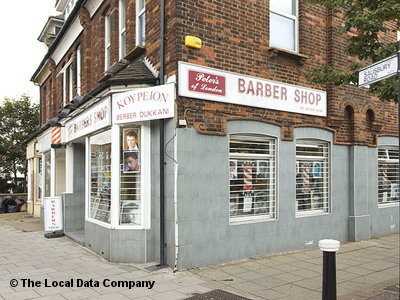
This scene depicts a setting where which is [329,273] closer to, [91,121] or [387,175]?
[91,121]

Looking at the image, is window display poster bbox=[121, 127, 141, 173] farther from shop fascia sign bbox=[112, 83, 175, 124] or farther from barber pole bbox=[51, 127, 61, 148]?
barber pole bbox=[51, 127, 61, 148]

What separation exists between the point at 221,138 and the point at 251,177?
125 cm

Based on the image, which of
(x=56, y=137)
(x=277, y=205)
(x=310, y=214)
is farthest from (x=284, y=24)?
(x=56, y=137)

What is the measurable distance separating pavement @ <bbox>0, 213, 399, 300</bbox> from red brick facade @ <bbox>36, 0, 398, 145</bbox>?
2.63m

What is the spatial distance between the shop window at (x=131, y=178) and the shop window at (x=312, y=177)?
3.79 m

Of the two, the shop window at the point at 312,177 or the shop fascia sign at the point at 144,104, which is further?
the shop window at the point at 312,177

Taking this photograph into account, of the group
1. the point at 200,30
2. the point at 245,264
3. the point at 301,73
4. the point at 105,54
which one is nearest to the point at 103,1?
the point at 105,54

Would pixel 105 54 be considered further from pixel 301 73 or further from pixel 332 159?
pixel 332 159

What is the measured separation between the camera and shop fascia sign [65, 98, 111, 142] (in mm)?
7730

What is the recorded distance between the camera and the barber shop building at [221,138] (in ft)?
23.1

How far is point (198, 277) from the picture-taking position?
640cm

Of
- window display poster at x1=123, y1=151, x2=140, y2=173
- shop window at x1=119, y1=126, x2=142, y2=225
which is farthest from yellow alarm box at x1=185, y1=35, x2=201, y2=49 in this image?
window display poster at x1=123, y1=151, x2=140, y2=173

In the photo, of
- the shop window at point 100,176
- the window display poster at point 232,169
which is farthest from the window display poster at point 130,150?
the window display poster at point 232,169

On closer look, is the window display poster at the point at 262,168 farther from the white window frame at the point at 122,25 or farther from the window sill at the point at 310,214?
the white window frame at the point at 122,25
